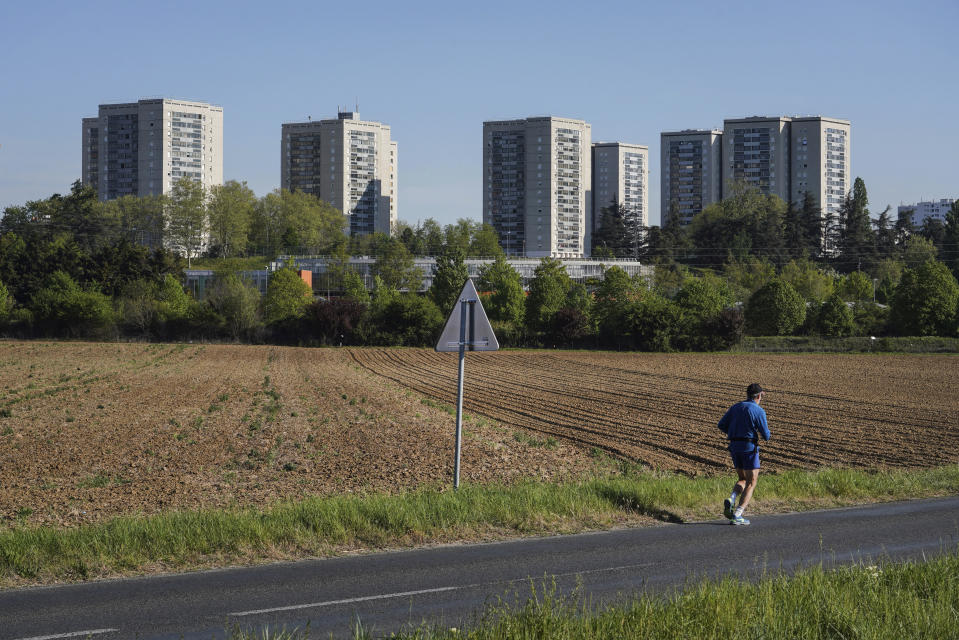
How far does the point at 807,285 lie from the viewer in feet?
355

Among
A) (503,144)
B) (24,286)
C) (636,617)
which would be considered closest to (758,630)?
(636,617)

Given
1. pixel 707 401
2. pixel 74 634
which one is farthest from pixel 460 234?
pixel 74 634

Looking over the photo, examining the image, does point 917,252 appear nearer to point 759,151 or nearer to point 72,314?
point 759,151

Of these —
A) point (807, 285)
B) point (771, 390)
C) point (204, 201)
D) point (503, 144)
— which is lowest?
point (771, 390)

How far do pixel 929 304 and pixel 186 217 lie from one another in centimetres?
10285

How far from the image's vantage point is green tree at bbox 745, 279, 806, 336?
82.8m

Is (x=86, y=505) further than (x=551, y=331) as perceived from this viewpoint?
No

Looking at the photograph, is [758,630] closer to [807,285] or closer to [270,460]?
[270,460]

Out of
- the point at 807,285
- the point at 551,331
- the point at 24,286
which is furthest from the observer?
the point at 807,285

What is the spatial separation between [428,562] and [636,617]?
3.50m

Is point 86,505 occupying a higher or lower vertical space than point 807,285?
lower

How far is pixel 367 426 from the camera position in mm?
24641

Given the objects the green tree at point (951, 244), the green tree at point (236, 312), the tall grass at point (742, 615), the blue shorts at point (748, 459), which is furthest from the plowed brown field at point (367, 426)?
the green tree at point (951, 244)

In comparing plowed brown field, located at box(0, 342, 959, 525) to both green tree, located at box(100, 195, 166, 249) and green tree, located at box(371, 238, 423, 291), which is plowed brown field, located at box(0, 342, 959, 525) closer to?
green tree, located at box(371, 238, 423, 291)
